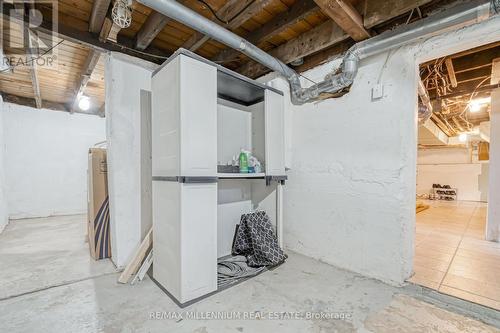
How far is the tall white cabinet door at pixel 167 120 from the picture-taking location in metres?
1.86

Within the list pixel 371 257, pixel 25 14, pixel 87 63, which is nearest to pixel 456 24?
pixel 371 257

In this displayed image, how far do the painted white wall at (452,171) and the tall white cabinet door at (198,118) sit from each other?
11.1 meters

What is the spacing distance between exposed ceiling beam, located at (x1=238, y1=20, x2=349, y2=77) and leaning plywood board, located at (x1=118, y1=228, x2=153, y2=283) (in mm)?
2649

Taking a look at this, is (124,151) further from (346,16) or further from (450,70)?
(450,70)

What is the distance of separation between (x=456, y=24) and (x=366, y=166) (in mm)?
1311

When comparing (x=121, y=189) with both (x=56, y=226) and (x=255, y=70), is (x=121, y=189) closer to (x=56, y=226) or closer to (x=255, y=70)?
(x=255, y=70)

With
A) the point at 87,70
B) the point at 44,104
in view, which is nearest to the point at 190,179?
the point at 87,70

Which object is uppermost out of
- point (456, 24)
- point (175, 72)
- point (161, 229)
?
point (456, 24)

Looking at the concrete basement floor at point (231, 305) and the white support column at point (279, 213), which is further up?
the white support column at point (279, 213)

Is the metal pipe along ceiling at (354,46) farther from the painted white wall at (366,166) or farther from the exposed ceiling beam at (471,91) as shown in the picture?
the exposed ceiling beam at (471,91)

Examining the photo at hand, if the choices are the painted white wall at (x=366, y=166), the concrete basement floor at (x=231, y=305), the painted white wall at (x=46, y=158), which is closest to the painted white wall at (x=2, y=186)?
the painted white wall at (x=46, y=158)

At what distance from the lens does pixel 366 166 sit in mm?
2334

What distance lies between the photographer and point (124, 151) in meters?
2.54

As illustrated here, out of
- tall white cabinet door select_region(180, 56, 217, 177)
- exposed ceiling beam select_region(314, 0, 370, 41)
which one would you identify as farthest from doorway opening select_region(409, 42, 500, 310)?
tall white cabinet door select_region(180, 56, 217, 177)
